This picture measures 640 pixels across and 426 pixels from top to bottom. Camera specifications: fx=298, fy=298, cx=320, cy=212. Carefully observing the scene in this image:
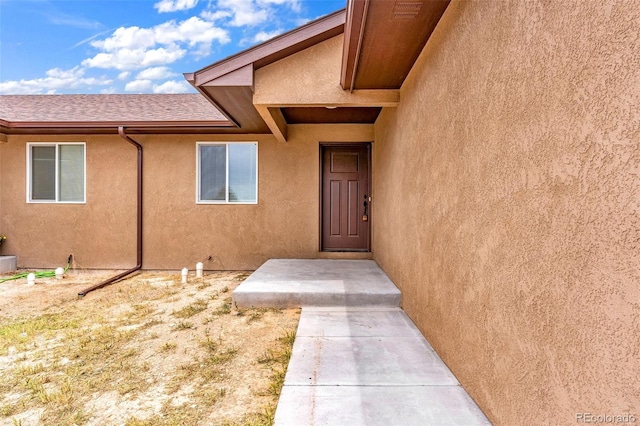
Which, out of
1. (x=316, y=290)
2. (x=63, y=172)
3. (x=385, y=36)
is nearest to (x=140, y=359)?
(x=316, y=290)

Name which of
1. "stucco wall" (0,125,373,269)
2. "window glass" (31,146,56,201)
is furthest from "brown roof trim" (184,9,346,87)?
"window glass" (31,146,56,201)

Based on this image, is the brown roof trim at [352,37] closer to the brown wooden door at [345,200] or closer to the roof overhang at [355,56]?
the roof overhang at [355,56]

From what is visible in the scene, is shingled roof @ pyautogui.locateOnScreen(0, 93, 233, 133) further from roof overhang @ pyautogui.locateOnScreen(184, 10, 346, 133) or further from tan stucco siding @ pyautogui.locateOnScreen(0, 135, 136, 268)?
roof overhang @ pyautogui.locateOnScreen(184, 10, 346, 133)

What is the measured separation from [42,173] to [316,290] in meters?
6.47

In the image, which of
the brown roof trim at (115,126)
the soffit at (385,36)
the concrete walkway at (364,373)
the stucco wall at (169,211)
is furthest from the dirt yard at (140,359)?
the brown roof trim at (115,126)

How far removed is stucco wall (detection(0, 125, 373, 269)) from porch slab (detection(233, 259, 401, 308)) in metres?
1.50

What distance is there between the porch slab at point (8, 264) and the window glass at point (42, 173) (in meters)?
1.28

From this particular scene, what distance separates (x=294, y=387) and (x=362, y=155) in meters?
4.92

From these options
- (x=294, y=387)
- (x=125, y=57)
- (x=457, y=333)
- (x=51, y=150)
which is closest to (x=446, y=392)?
(x=457, y=333)

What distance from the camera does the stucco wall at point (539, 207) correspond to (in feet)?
3.16

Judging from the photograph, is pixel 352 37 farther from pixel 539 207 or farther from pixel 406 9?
pixel 539 207

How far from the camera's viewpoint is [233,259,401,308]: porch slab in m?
3.71

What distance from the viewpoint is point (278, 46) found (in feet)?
11.4

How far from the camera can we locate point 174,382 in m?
2.26
